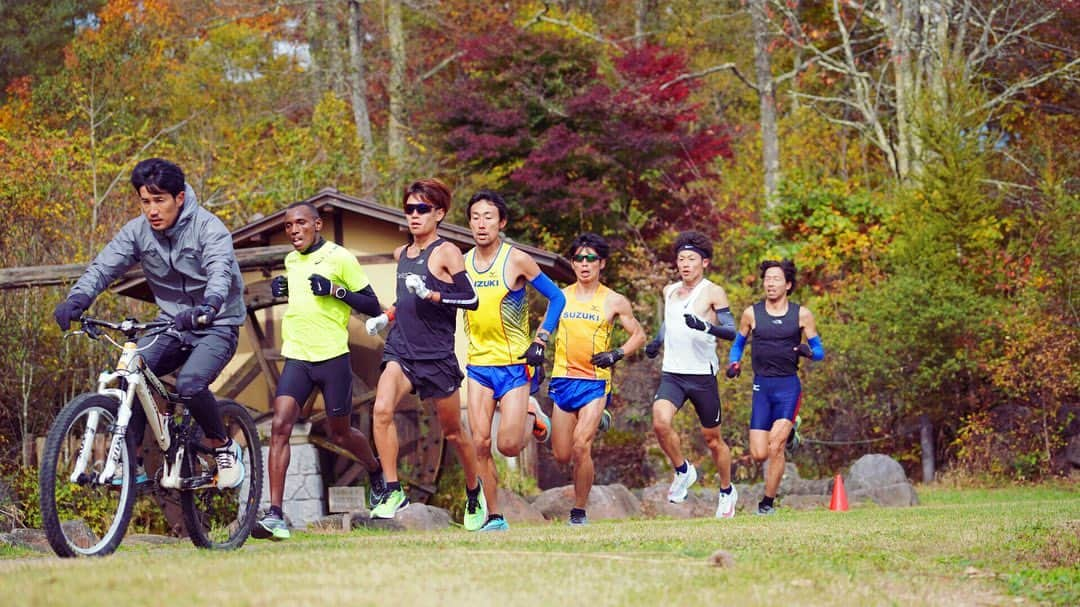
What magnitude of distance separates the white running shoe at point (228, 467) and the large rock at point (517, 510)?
8326 millimetres

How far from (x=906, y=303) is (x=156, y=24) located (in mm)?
22568

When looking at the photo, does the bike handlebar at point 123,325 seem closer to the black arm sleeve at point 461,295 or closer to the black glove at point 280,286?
the black arm sleeve at point 461,295

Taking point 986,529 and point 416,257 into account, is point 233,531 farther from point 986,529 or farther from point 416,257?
point 986,529

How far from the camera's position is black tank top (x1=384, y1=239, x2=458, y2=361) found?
11422mm

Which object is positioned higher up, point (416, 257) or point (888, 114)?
point (888, 114)

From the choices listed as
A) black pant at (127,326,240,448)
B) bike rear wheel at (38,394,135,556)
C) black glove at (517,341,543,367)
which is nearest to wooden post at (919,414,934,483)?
black glove at (517,341,543,367)

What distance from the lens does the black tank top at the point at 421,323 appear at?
11.4 meters

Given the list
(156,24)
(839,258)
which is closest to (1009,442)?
(839,258)

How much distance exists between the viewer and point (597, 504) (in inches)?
723

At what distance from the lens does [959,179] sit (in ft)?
Answer: 79.8

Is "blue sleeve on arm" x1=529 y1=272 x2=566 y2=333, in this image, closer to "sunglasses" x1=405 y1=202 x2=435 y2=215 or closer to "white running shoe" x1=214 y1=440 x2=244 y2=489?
"sunglasses" x1=405 y1=202 x2=435 y2=215

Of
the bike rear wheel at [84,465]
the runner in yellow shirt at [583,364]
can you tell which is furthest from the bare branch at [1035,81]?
the bike rear wheel at [84,465]

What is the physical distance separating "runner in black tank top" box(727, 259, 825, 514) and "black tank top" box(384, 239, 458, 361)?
4386mm

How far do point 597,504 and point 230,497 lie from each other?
862 cm
